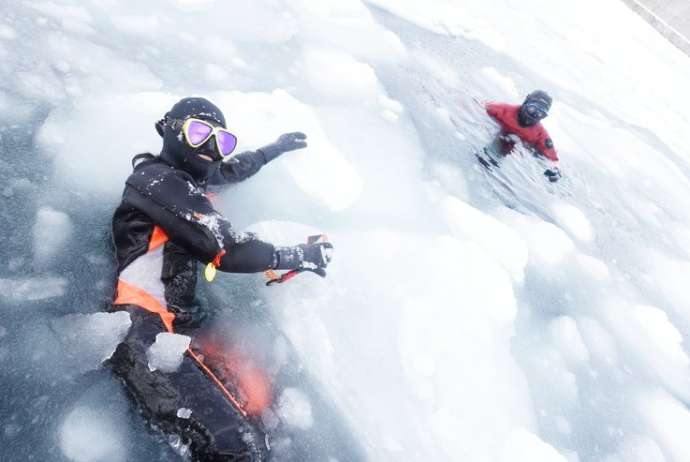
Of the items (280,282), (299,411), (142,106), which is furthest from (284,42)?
(299,411)

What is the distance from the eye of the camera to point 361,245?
9.86 feet

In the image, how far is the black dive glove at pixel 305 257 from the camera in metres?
2.31

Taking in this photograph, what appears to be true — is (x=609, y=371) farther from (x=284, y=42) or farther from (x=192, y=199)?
(x=284, y=42)

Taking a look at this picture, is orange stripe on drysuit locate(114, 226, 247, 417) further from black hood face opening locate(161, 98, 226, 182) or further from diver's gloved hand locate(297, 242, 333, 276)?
diver's gloved hand locate(297, 242, 333, 276)

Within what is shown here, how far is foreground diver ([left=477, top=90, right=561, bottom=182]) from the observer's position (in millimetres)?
4973

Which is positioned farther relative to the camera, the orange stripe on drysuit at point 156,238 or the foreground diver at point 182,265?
the orange stripe on drysuit at point 156,238

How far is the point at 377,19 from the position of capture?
20.0 feet

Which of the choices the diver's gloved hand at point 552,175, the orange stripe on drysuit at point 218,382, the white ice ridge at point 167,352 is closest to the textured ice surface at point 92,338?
the white ice ridge at point 167,352

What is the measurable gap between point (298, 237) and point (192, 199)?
0.94 metres

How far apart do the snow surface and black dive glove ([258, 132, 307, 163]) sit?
97mm

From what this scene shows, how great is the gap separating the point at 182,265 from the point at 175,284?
92mm

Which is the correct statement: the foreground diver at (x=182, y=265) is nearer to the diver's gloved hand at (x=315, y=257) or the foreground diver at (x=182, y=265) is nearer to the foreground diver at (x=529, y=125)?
the diver's gloved hand at (x=315, y=257)

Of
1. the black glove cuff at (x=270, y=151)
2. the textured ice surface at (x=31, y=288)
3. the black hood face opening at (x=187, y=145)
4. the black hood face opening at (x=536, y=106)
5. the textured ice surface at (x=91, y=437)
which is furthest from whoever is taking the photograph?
the black hood face opening at (x=536, y=106)

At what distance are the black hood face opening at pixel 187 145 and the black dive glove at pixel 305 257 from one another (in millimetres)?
556
